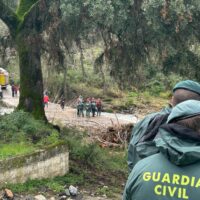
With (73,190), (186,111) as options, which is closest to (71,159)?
(73,190)

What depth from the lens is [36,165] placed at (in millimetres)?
13742

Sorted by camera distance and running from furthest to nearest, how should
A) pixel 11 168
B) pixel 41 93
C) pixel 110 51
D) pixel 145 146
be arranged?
pixel 41 93 < pixel 110 51 < pixel 11 168 < pixel 145 146

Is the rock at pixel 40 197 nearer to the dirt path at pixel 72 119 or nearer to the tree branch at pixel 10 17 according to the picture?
the tree branch at pixel 10 17

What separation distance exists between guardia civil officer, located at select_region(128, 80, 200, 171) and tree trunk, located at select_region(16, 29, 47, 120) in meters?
12.9

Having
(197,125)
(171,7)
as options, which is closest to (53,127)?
(171,7)

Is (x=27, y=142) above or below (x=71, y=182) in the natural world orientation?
above

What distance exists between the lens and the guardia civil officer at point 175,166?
2.23m

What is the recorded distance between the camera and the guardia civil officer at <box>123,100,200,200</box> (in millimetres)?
2229

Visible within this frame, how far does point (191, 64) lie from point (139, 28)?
2.06 meters

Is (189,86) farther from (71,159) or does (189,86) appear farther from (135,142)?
(71,159)

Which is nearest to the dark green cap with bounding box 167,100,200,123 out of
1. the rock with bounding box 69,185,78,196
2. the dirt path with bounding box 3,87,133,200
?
the rock with bounding box 69,185,78,196

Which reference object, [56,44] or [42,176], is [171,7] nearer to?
[56,44]

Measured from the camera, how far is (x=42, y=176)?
45.8 ft

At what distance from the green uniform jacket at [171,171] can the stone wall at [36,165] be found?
10.6 metres
